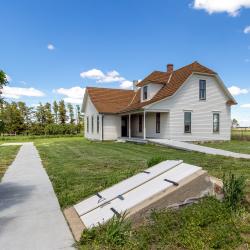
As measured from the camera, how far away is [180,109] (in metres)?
22.0

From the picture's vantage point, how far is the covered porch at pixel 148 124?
22.1 meters

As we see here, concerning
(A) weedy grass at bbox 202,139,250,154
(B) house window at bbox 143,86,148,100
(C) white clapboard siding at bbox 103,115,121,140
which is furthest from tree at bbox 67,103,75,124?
(A) weedy grass at bbox 202,139,250,154

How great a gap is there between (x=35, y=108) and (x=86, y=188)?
47630 mm

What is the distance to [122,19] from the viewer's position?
73.5 ft

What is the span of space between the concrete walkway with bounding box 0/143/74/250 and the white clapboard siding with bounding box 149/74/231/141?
15093 millimetres

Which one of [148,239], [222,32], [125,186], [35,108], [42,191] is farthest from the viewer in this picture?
[35,108]

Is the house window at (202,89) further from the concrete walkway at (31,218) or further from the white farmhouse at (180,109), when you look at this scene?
the concrete walkway at (31,218)

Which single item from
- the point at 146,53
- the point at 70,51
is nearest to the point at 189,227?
the point at 146,53

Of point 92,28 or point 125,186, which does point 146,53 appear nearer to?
point 92,28

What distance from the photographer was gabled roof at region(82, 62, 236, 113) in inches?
872

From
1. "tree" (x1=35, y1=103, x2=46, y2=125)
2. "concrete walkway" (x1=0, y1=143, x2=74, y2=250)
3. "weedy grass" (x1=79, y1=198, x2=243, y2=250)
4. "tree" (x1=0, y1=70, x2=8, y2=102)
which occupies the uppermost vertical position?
"tree" (x1=35, y1=103, x2=46, y2=125)

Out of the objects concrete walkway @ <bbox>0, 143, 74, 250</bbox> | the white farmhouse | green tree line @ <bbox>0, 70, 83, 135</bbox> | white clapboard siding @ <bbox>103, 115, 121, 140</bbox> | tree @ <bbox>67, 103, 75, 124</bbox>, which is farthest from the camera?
tree @ <bbox>67, 103, 75, 124</bbox>

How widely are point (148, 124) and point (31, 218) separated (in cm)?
2041

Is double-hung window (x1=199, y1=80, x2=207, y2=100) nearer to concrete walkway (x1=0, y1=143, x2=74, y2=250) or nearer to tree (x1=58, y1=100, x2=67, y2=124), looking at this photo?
concrete walkway (x1=0, y1=143, x2=74, y2=250)
